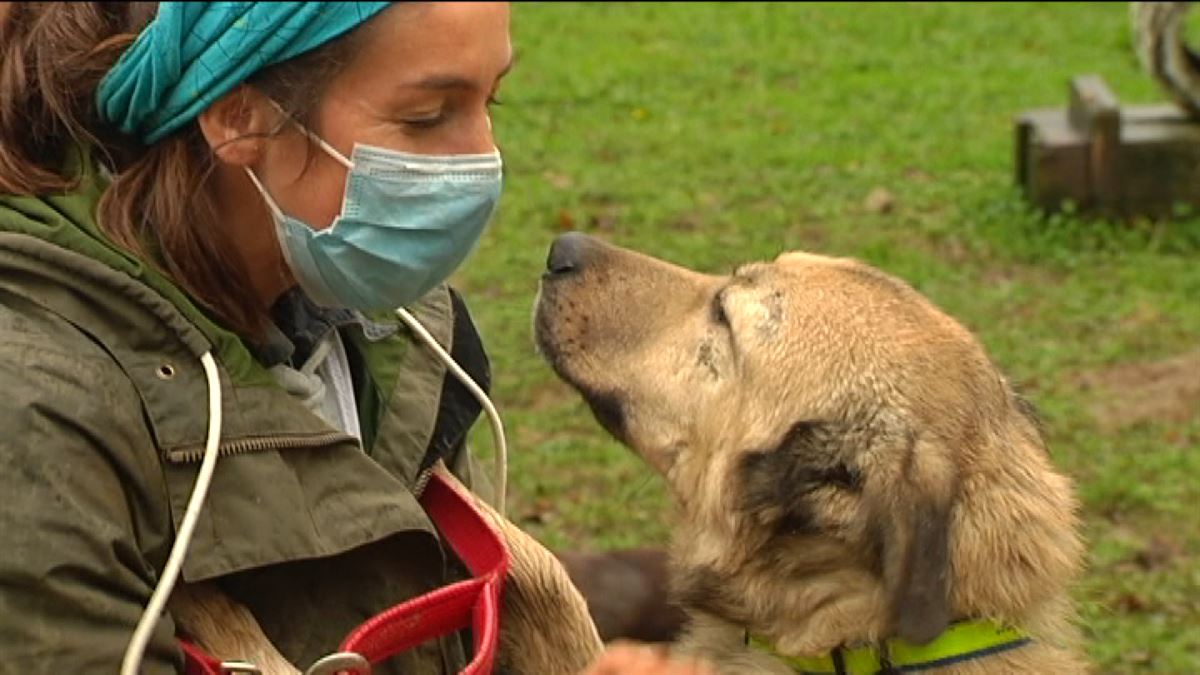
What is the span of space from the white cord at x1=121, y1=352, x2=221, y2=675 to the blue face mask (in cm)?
35

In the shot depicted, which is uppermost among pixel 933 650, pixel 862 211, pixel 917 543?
pixel 917 543

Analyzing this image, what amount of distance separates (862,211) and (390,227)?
25.3 ft

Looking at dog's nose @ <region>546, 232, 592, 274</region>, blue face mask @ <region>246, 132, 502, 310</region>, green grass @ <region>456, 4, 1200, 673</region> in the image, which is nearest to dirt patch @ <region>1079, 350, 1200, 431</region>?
green grass @ <region>456, 4, 1200, 673</region>

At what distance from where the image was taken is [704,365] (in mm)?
3891

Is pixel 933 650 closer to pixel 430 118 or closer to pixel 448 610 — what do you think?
pixel 448 610

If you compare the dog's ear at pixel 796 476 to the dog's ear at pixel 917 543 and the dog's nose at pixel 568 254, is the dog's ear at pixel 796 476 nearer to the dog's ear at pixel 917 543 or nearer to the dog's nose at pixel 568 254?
the dog's ear at pixel 917 543

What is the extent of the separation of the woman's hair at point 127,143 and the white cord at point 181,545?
26 centimetres

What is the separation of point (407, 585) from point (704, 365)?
0.93 m

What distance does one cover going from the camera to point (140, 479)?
273 centimetres

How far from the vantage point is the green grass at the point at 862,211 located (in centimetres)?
693

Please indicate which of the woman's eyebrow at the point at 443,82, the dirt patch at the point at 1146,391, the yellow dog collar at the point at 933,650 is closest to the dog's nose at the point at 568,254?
the yellow dog collar at the point at 933,650

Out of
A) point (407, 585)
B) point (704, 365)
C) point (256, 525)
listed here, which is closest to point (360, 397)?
point (407, 585)

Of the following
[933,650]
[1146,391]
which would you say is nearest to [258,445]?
[933,650]

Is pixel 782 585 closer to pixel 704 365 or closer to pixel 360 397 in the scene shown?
pixel 704 365
